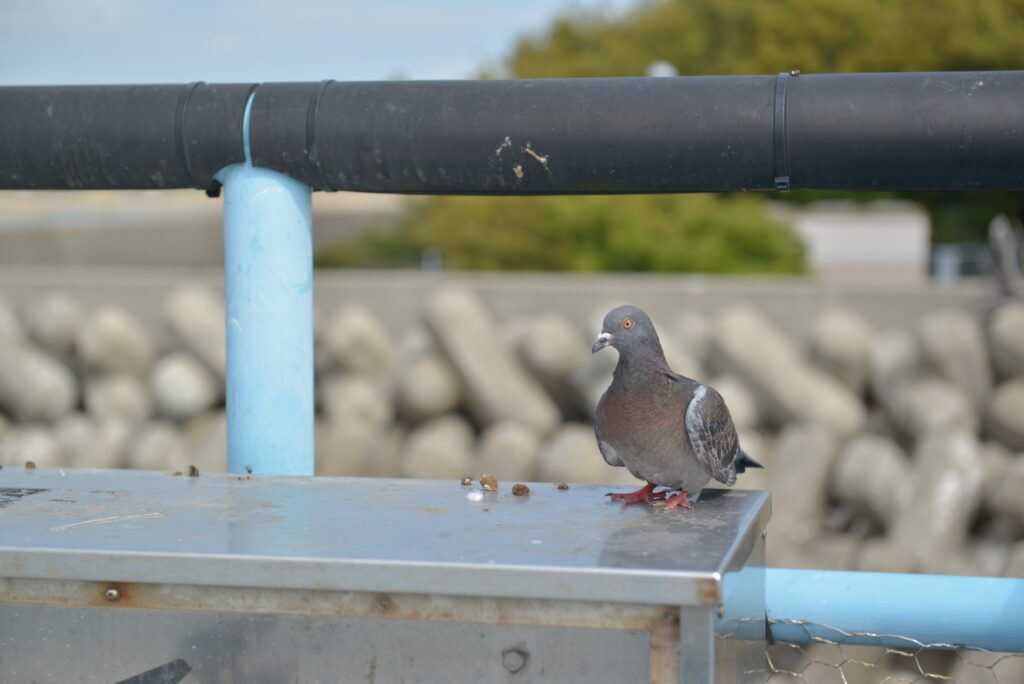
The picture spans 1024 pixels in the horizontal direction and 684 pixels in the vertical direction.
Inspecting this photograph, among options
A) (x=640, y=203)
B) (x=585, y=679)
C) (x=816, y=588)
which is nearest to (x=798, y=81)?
(x=816, y=588)

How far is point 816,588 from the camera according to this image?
7.88 ft

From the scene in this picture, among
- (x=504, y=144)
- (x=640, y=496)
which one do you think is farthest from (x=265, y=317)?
(x=640, y=496)

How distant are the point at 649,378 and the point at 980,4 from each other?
1276 inches

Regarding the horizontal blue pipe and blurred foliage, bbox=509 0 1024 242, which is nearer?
the horizontal blue pipe

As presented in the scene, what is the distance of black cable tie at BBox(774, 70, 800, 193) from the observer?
93.2 inches

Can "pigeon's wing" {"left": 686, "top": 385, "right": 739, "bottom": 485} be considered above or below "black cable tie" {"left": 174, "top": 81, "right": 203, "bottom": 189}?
below

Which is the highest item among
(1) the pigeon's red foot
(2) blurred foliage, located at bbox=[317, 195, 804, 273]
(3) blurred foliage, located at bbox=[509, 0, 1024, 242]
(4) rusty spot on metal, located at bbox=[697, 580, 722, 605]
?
(3) blurred foliage, located at bbox=[509, 0, 1024, 242]

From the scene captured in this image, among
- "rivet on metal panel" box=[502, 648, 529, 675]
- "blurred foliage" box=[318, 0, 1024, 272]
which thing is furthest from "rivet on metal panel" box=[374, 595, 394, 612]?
"blurred foliage" box=[318, 0, 1024, 272]

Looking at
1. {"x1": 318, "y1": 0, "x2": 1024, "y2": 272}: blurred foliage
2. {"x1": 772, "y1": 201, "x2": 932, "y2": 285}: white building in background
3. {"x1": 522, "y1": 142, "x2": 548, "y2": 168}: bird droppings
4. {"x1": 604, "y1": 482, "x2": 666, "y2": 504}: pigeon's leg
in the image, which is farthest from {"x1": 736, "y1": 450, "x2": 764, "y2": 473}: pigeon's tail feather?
{"x1": 772, "y1": 201, "x2": 932, "y2": 285}: white building in background

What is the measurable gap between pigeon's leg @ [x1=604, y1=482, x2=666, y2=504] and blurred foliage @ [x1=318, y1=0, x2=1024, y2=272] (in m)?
7.17

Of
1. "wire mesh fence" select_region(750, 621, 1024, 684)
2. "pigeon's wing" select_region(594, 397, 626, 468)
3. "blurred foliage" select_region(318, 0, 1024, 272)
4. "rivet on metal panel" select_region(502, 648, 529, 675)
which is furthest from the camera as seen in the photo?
"blurred foliage" select_region(318, 0, 1024, 272)

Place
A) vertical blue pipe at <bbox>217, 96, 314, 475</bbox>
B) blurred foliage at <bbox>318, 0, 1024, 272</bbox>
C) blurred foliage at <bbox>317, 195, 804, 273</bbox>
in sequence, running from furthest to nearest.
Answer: blurred foliage at <bbox>318, 0, 1024, 272</bbox> < blurred foliage at <bbox>317, 195, 804, 273</bbox> < vertical blue pipe at <bbox>217, 96, 314, 475</bbox>

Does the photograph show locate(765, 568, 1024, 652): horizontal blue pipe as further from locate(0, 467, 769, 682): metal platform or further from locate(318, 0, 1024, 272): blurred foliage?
locate(318, 0, 1024, 272): blurred foliage

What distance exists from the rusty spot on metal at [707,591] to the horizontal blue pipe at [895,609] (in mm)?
670
